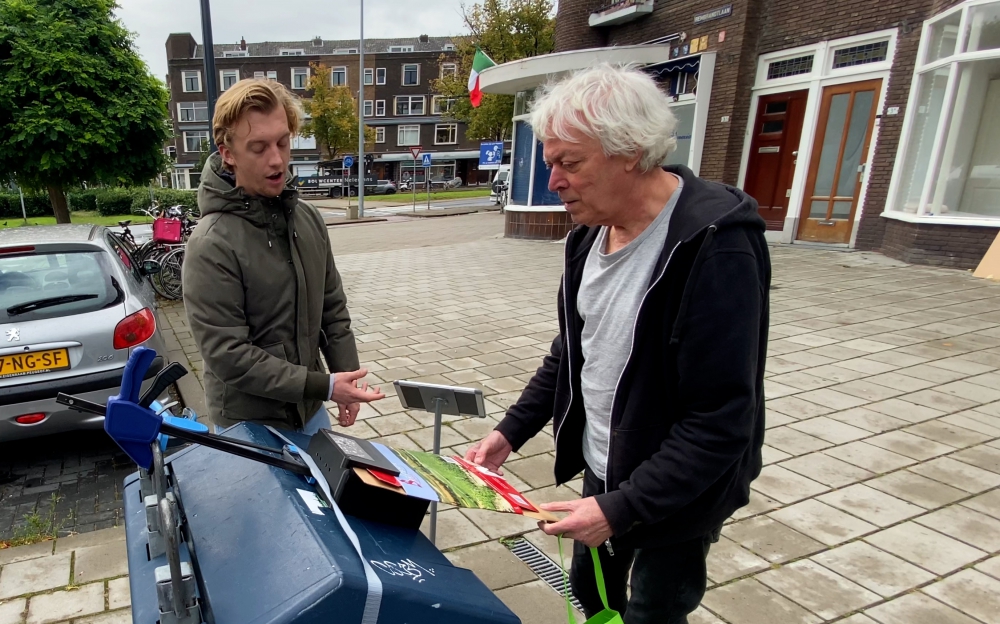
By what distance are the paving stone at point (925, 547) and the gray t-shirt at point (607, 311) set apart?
1.91 meters

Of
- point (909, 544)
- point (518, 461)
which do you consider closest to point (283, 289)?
point (518, 461)

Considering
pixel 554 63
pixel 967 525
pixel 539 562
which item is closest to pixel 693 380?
pixel 539 562

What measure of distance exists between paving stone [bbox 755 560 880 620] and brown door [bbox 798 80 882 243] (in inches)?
355

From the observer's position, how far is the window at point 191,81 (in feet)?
161

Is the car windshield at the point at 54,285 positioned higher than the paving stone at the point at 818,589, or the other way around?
the car windshield at the point at 54,285

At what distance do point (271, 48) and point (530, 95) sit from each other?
5162cm

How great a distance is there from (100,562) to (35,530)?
61 cm

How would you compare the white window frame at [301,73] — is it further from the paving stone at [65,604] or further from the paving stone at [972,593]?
the paving stone at [972,593]

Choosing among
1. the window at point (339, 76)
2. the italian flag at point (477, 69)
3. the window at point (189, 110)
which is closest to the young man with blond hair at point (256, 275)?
the italian flag at point (477, 69)

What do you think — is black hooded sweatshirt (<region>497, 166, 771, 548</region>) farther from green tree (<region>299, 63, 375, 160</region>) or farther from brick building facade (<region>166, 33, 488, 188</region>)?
brick building facade (<region>166, 33, 488, 188</region>)

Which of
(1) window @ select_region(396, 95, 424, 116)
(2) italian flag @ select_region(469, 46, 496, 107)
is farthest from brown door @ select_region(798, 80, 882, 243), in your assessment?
(1) window @ select_region(396, 95, 424, 116)

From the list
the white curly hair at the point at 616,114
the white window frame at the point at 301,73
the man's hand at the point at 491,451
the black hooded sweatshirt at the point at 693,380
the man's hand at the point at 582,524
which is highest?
the white window frame at the point at 301,73

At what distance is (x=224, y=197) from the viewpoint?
5.85 ft

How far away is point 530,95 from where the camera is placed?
13359 mm
